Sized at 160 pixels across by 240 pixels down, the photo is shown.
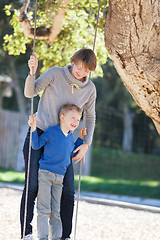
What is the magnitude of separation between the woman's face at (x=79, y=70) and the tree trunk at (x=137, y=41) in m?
0.27

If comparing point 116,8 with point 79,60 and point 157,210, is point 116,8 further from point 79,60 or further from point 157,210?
point 157,210

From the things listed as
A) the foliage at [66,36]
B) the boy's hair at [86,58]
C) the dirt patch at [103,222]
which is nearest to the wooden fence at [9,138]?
the dirt patch at [103,222]

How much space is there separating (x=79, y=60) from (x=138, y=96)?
59cm

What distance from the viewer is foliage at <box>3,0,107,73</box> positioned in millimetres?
5488

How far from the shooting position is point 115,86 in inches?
759

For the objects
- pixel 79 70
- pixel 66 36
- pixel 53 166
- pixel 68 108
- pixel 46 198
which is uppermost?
pixel 66 36

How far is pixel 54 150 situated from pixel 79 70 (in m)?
0.67

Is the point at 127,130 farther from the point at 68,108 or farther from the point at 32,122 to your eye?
the point at 32,122

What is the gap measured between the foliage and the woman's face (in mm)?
2206

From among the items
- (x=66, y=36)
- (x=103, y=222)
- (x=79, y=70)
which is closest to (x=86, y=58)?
(x=79, y=70)

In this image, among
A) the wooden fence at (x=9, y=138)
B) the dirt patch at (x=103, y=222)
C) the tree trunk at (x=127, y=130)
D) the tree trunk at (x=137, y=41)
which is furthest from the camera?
the tree trunk at (x=127, y=130)

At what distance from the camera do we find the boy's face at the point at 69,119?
3.30 m

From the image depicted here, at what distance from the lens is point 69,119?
3.32 m

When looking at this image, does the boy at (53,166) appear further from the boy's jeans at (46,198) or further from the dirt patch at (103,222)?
the dirt patch at (103,222)
